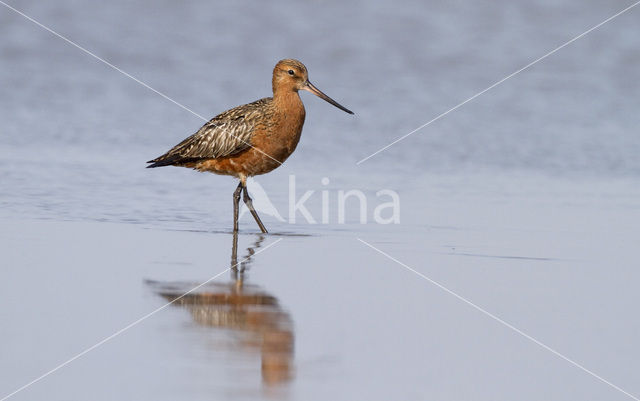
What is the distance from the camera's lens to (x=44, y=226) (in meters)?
7.82

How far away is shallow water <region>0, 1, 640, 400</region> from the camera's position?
188 inches

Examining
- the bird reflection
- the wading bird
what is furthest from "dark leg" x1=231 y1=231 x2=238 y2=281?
the wading bird

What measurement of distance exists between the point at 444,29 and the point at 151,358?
503 inches

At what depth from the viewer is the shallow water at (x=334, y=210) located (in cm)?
477

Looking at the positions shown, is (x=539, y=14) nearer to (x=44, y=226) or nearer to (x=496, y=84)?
(x=496, y=84)

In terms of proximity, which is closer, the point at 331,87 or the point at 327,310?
the point at 327,310

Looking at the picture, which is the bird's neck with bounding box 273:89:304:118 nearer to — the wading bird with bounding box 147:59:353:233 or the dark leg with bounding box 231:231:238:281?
the wading bird with bounding box 147:59:353:233

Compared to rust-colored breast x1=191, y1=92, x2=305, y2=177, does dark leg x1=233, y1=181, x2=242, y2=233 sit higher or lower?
lower

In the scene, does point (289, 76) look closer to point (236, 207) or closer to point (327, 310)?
point (236, 207)

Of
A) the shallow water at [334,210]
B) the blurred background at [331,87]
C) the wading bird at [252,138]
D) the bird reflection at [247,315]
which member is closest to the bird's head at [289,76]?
the wading bird at [252,138]

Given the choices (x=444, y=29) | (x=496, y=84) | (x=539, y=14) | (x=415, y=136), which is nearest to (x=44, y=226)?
(x=415, y=136)

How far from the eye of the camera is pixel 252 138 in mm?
8734

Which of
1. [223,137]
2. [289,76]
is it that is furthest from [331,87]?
[223,137]

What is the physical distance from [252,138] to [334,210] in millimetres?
885
